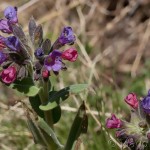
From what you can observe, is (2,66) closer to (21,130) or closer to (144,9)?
(21,130)

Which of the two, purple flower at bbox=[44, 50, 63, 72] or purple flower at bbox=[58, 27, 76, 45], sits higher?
purple flower at bbox=[58, 27, 76, 45]

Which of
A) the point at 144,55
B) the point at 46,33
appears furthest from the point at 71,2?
the point at 144,55

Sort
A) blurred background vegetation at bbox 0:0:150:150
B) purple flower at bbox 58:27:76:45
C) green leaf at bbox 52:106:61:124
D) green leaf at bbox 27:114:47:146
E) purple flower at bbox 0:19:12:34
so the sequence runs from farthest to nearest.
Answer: blurred background vegetation at bbox 0:0:150:150
green leaf at bbox 52:106:61:124
green leaf at bbox 27:114:47:146
purple flower at bbox 0:19:12:34
purple flower at bbox 58:27:76:45

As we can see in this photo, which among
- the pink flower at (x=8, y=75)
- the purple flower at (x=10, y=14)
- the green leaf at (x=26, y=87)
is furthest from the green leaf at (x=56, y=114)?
the purple flower at (x=10, y=14)

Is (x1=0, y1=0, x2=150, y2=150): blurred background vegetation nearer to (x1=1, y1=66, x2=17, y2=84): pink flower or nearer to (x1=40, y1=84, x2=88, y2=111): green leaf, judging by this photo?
(x1=40, y1=84, x2=88, y2=111): green leaf

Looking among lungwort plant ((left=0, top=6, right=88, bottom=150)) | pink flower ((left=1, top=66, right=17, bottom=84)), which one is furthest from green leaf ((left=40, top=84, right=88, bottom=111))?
pink flower ((left=1, top=66, right=17, bottom=84))
